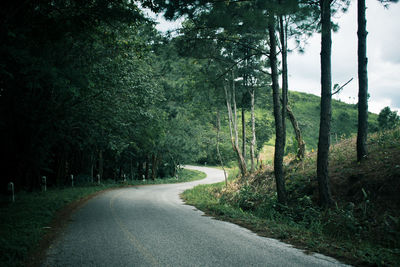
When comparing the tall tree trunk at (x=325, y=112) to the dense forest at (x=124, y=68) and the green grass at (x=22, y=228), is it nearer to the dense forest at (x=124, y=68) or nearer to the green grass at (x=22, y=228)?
the dense forest at (x=124, y=68)

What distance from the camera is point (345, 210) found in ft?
23.6

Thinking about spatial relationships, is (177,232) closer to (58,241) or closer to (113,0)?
(58,241)

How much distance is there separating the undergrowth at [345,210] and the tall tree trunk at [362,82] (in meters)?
0.47

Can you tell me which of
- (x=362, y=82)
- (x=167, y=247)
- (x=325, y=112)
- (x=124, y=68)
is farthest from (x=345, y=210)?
(x=124, y=68)

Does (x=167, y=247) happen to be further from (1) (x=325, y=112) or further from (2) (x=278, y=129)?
(1) (x=325, y=112)

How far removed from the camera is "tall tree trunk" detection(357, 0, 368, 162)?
29.4 feet

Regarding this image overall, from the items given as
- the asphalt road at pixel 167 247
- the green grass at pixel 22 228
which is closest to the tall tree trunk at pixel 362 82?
the asphalt road at pixel 167 247

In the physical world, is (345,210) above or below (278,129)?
below

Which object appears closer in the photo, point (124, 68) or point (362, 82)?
point (362, 82)

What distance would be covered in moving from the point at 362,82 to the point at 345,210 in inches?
191

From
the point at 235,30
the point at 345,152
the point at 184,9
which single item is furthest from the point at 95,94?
the point at 345,152

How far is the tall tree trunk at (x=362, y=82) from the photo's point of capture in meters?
8.97

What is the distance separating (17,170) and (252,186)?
502 inches

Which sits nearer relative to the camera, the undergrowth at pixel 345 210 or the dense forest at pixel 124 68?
the undergrowth at pixel 345 210
